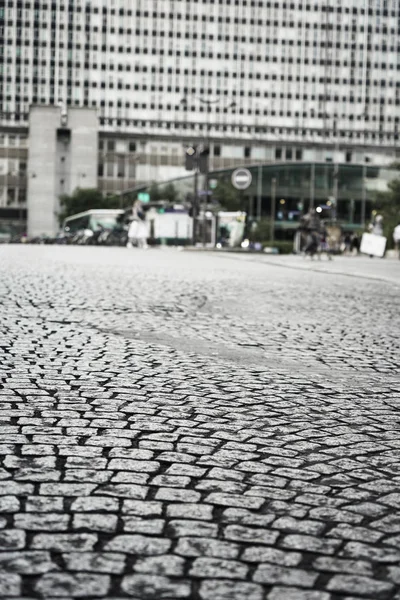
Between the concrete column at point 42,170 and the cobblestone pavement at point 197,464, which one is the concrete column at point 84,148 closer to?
the concrete column at point 42,170

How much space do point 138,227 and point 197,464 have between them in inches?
1720

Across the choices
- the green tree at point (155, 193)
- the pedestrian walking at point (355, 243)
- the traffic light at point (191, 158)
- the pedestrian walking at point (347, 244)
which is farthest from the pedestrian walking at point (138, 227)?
the green tree at point (155, 193)

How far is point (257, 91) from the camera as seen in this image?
156 metres

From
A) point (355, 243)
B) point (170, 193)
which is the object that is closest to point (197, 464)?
point (355, 243)

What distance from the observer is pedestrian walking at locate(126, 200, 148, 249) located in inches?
1712

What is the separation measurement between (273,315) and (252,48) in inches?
6025

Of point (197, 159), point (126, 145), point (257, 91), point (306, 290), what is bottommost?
point (306, 290)

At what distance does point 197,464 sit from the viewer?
3.56 meters

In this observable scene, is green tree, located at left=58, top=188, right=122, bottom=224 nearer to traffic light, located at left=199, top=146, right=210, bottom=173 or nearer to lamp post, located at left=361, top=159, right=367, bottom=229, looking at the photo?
lamp post, located at left=361, top=159, right=367, bottom=229

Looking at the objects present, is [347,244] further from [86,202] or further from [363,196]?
[86,202]

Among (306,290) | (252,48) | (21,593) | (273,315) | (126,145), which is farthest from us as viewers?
(252,48)

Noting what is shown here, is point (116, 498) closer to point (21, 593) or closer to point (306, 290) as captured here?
point (21, 593)

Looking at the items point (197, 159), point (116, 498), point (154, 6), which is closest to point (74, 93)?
point (154, 6)

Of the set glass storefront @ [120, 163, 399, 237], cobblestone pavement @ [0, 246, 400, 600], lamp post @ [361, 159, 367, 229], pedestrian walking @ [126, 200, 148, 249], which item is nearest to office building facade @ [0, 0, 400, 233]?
glass storefront @ [120, 163, 399, 237]
